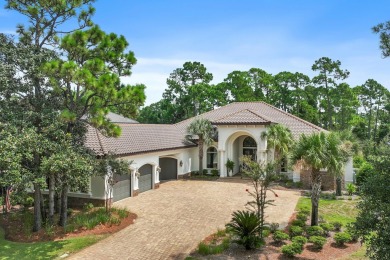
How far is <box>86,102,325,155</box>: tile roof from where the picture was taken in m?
21.1

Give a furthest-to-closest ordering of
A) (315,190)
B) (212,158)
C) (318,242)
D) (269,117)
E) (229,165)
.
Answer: (269,117) → (212,158) → (229,165) → (315,190) → (318,242)

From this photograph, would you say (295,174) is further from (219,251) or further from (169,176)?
(219,251)

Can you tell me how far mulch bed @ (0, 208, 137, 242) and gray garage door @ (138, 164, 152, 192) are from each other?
7.28 meters

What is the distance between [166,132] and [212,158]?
5.61m

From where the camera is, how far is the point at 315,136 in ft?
49.6

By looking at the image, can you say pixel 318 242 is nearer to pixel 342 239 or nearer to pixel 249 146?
pixel 342 239

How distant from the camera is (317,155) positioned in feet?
48.0

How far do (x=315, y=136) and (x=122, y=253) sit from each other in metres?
10.2

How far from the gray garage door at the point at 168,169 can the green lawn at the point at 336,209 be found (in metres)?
12.7

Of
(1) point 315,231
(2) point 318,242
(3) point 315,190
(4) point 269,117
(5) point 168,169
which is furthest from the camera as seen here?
(4) point 269,117

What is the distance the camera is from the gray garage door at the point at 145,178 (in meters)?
24.2

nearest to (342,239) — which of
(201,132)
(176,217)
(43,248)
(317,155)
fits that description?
(317,155)

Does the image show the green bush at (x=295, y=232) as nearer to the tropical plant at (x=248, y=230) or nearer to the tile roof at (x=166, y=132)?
the tropical plant at (x=248, y=230)

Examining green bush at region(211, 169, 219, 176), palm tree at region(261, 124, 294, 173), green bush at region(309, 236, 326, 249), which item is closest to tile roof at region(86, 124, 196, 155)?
green bush at region(211, 169, 219, 176)
